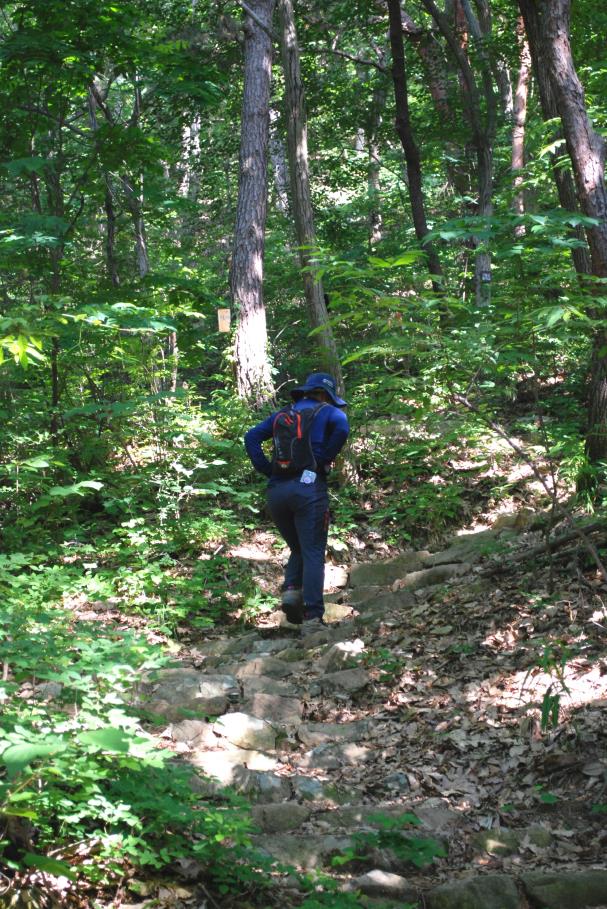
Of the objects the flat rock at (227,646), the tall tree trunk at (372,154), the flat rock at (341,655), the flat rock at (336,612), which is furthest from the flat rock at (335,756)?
the tall tree trunk at (372,154)

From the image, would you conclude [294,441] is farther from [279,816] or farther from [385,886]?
[385,886]

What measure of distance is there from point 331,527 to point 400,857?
20.5ft

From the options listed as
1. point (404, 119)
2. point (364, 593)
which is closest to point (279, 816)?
point (364, 593)

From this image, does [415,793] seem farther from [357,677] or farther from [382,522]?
[382,522]

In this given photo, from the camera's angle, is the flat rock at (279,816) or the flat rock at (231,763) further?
the flat rock at (231,763)

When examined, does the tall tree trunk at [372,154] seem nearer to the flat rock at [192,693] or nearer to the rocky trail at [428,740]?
the rocky trail at [428,740]

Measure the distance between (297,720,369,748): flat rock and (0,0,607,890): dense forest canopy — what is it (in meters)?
1.21

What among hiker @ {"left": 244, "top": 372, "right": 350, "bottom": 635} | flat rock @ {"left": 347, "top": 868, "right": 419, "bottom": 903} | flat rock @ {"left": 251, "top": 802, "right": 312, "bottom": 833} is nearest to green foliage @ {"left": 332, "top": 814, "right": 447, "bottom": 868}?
flat rock @ {"left": 347, "top": 868, "right": 419, "bottom": 903}

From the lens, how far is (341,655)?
595 cm

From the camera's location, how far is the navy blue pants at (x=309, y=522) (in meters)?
7.04

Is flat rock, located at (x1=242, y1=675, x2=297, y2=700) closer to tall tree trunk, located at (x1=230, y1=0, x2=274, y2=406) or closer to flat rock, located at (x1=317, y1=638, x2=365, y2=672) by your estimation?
flat rock, located at (x1=317, y1=638, x2=365, y2=672)

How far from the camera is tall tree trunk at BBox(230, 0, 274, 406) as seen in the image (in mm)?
11070

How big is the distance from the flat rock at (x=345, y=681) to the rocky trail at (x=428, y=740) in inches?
0.4

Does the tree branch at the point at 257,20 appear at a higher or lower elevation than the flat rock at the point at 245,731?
higher
